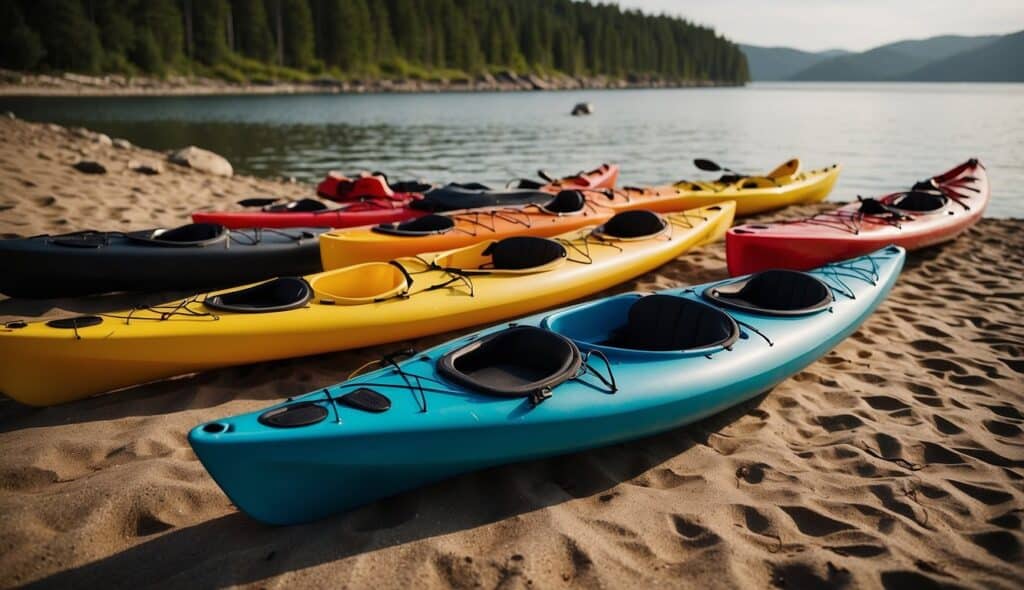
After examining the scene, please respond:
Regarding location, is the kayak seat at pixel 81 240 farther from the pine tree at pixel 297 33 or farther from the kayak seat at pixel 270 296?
the pine tree at pixel 297 33

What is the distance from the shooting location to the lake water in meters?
15.0

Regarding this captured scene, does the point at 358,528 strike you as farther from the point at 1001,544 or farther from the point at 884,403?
the point at 884,403

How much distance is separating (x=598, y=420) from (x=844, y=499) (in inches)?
44.7

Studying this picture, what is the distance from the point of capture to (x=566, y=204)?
270 inches

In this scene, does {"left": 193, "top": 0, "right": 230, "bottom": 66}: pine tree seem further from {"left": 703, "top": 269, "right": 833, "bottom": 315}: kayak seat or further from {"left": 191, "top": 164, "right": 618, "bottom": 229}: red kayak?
{"left": 703, "top": 269, "right": 833, "bottom": 315}: kayak seat

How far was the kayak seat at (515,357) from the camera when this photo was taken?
302 centimetres

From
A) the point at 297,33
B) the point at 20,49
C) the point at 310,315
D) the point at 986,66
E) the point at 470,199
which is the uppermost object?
the point at 986,66

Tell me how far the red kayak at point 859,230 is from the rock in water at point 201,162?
31.5 ft

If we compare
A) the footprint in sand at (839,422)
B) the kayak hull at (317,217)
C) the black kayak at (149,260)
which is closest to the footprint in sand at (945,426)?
the footprint in sand at (839,422)

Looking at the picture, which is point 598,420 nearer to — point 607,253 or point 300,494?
point 300,494

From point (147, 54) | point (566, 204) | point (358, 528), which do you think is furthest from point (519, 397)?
point (147, 54)

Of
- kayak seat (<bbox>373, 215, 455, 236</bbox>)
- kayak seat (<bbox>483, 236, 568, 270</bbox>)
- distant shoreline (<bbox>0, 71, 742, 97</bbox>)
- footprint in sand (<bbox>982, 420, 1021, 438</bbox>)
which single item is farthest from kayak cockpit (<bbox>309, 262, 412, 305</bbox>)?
distant shoreline (<bbox>0, 71, 742, 97</bbox>)

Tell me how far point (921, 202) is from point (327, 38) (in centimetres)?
6086

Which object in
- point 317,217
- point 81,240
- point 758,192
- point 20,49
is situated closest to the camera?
point 81,240
